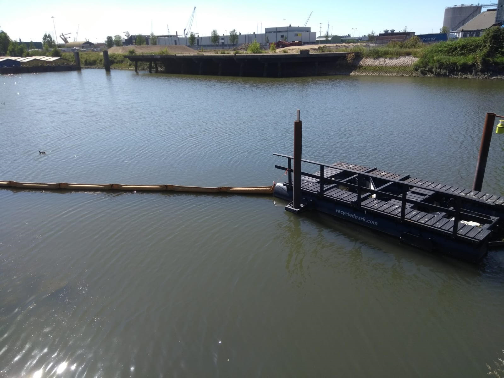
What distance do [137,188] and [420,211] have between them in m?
12.2

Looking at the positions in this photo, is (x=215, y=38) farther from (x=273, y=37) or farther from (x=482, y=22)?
(x=482, y=22)

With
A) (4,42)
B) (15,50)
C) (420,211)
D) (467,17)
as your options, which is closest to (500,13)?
(467,17)

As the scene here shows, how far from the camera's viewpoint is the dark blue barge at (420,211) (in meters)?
11.6

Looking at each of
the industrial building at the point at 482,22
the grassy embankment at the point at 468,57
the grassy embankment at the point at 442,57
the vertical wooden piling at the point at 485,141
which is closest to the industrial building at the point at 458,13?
the industrial building at the point at 482,22

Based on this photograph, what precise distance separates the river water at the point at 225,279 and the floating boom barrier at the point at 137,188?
0.42 meters

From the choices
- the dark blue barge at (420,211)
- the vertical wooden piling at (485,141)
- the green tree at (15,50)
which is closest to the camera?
the dark blue barge at (420,211)

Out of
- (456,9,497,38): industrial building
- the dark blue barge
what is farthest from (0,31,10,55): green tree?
the dark blue barge

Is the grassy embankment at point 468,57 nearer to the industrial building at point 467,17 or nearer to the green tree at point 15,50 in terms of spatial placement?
the industrial building at point 467,17

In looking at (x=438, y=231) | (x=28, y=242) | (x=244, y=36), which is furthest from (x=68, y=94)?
(x=244, y=36)

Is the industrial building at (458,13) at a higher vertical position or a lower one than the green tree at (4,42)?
higher

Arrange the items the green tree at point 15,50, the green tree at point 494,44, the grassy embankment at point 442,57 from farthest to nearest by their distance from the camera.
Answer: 1. the green tree at point 15,50
2. the grassy embankment at point 442,57
3. the green tree at point 494,44

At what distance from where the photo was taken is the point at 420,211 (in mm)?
13297

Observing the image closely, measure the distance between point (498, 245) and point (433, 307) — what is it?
3915 mm

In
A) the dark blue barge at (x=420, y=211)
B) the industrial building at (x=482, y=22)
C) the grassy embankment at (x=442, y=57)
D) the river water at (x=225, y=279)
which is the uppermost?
the industrial building at (x=482, y=22)
